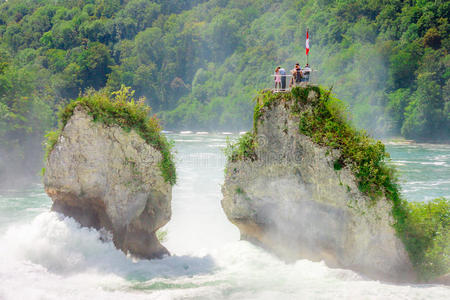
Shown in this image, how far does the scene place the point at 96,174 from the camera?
16.6m

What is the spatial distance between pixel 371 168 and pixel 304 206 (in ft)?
8.99

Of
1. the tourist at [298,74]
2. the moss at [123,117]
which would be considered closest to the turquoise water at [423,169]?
the tourist at [298,74]

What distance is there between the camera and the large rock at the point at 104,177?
54.2 feet

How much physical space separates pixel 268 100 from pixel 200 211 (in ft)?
54.3

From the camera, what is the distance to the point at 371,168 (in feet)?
49.0

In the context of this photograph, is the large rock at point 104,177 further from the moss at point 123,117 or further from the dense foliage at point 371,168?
the dense foliage at point 371,168

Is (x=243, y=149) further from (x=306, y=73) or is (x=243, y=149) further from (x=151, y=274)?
(x=151, y=274)

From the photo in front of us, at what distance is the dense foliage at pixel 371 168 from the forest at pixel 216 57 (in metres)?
36.0

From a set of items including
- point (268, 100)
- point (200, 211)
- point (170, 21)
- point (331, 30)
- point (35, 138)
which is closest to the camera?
point (268, 100)

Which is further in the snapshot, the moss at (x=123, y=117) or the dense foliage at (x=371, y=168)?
the moss at (x=123, y=117)

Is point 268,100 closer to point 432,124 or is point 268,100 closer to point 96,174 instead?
point 96,174

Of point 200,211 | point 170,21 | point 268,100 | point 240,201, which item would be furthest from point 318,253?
point 170,21

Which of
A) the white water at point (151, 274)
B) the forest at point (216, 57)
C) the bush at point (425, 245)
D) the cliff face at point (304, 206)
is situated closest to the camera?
the white water at point (151, 274)

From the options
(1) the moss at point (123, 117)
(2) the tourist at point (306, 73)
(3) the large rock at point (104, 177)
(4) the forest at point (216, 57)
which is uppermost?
(4) the forest at point (216, 57)
